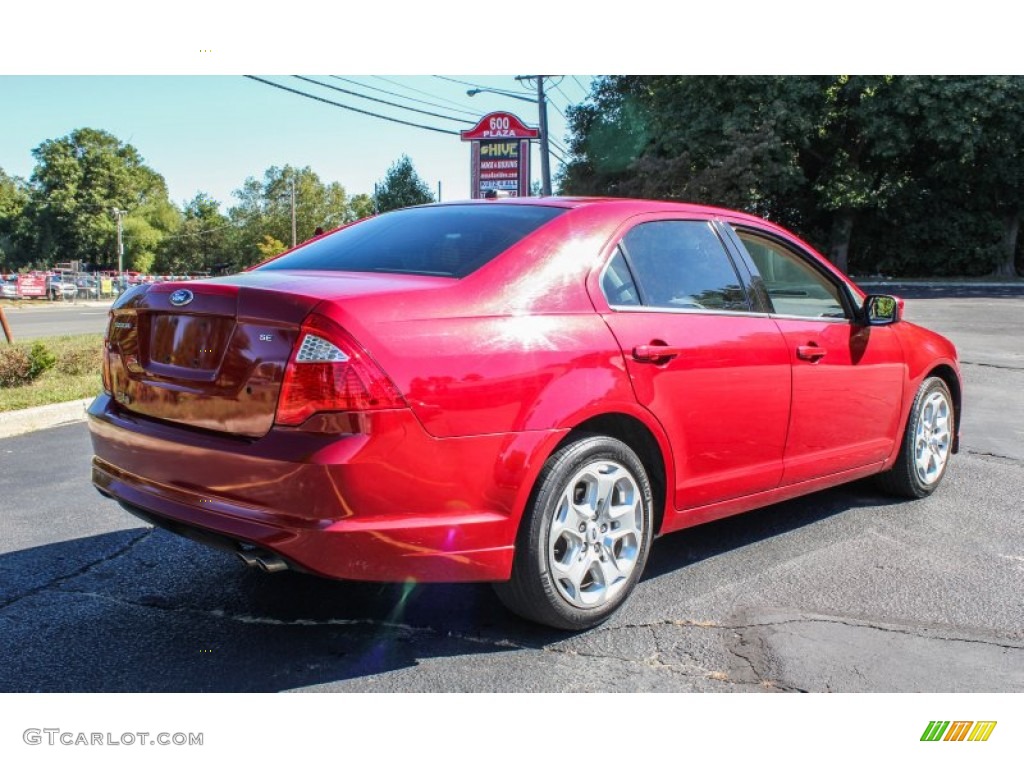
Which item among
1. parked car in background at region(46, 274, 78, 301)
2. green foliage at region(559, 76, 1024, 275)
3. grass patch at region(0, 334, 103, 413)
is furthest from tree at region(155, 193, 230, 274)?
grass patch at region(0, 334, 103, 413)

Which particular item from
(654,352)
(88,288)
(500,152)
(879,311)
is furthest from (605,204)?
(88,288)

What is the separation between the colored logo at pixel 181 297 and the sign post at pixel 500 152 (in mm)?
24644

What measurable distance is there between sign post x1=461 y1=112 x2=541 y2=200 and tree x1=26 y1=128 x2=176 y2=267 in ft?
41.1

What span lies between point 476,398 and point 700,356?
117 cm

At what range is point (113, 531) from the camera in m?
4.36

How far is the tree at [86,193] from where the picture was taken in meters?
32.2

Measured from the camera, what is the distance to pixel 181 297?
2.95m

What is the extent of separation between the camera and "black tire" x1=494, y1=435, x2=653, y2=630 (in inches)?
117

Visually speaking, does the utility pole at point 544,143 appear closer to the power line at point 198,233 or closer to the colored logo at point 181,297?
the colored logo at point 181,297

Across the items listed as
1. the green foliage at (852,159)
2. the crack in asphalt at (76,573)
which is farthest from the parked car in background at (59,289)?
the crack in asphalt at (76,573)

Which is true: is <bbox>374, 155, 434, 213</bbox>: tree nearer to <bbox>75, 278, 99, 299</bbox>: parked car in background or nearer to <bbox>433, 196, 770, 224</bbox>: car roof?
<bbox>75, 278, 99, 299</bbox>: parked car in background

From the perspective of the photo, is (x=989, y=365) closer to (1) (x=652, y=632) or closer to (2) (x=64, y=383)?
(1) (x=652, y=632)

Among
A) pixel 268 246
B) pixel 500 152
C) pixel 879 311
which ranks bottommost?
pixel 879 311
